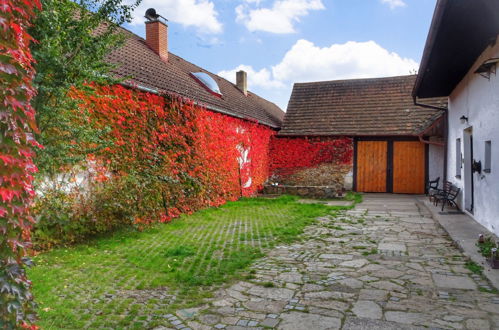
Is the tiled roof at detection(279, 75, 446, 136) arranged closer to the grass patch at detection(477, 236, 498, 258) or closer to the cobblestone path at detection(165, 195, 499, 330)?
the cobblestone path at detection(165, 195, 499, 330)

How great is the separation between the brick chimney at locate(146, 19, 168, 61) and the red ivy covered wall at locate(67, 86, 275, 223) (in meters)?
3.85

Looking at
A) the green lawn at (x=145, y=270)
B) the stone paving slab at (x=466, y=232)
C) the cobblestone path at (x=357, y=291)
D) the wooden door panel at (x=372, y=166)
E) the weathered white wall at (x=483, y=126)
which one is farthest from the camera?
the wooden door panel at (x=372, y=166)

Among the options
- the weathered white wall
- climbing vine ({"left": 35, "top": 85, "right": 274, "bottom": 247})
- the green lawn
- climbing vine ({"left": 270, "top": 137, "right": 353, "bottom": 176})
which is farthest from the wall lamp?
climbing vine ({"left": 270, "top": 137, "right": 353, "bottom": 176})

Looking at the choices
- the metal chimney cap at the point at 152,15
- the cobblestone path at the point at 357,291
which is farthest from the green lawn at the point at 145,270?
the metal chimney cap at the point at 152,15

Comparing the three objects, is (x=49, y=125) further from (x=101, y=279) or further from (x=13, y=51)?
(x=13, y=51)

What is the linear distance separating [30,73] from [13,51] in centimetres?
35

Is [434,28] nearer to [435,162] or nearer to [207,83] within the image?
[207,83]

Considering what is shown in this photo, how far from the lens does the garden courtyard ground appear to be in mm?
3615

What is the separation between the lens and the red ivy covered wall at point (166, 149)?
7.57 meters

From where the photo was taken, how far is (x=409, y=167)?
15727mm

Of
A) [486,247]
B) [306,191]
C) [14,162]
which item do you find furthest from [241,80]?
[14,162]

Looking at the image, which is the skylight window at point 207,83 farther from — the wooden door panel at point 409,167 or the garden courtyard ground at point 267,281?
the garden courtyard ground at point 267,281

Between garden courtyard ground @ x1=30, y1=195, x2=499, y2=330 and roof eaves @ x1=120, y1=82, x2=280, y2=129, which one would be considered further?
roof eaves @ x1=120, y1=82, x2=280, y2=129

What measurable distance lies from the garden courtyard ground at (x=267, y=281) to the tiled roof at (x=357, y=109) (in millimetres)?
8990
